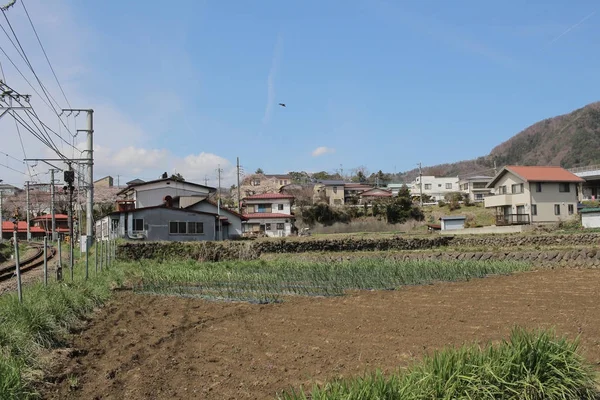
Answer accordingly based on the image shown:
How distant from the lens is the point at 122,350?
Answer: 20.7ft

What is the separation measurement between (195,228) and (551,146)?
94.6 m

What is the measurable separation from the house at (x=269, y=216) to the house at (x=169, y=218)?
4383 millimetres

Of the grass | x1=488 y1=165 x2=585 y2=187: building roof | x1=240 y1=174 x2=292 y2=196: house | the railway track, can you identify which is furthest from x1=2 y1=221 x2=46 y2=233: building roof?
the grass

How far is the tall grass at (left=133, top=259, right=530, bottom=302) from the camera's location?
1180cm

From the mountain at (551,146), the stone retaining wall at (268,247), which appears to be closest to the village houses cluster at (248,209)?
the stone retaining wall at (268,247)

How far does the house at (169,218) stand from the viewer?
30.9 meters

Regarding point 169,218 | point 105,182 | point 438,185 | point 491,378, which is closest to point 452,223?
point 169,218

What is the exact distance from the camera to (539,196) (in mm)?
34156

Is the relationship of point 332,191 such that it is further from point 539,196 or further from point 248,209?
point 539,196

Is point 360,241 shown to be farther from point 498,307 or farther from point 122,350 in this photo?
point 122,350

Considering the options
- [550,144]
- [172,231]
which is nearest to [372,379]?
[172,231]

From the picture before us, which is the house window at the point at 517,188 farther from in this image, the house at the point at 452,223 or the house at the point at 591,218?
the house at the point at 591,218

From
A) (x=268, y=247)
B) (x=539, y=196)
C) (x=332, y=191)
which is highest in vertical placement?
(x=332, y=191)

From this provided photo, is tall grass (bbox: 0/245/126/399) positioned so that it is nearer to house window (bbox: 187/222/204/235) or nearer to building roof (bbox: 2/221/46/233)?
house window (bbox: 187/222/204/235)
